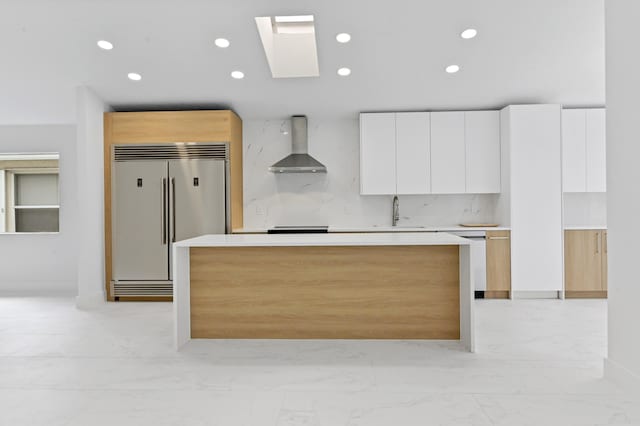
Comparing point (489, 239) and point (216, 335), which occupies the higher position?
point (489, 239)

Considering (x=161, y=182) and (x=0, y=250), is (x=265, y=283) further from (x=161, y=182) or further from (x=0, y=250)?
(x=0, y=250)

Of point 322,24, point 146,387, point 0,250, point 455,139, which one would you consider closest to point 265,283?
point 146,387

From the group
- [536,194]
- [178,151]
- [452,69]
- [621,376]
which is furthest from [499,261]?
[178,151]

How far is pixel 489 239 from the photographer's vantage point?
551cm

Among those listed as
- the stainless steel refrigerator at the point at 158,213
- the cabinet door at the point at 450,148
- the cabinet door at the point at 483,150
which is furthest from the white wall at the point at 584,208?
the stainless steel refrigerator at the point at 158,213

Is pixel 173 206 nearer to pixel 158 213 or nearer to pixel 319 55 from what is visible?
pixel 158 213

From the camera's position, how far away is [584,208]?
601 cm

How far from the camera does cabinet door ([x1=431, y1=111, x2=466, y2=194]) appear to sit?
18.9 feet

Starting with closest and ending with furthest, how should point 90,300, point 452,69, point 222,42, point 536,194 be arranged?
point 222,42 → point 452,69 → point 90,300 → point 536,194

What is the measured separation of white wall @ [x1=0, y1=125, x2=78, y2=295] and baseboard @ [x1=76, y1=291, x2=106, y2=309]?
45.4 inches

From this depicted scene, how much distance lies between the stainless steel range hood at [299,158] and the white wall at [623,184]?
3.48 meters

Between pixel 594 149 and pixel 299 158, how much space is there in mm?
3573

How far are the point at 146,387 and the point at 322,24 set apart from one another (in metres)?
3.31

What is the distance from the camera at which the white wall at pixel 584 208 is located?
5999 millimetres
